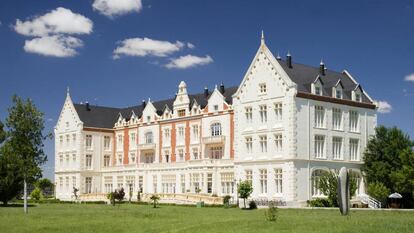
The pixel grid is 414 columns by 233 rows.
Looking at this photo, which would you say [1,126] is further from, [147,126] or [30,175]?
[147,126]

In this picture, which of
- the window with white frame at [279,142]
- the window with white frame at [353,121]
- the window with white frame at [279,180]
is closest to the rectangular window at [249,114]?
the window with white frame at [279,142]

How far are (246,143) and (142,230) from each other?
33856mm

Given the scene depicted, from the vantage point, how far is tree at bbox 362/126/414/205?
5769 cm

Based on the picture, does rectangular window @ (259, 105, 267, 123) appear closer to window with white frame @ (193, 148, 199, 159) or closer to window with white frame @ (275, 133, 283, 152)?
window with white frame @ (275, 133, 283, 152)

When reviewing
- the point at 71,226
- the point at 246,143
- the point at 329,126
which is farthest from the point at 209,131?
the point at 71,226

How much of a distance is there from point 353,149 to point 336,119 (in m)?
3.93

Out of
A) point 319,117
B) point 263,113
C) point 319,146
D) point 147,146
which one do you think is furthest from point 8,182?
point 319,117

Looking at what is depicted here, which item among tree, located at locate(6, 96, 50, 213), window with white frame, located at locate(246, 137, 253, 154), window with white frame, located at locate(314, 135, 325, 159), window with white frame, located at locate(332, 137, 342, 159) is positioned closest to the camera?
tree, located at locate(6, 96, 50, 213)

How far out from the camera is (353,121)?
214ft

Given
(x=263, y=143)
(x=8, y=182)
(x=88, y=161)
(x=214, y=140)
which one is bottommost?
(x=8, y=182)

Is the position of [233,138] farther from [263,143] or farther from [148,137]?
[148,137]

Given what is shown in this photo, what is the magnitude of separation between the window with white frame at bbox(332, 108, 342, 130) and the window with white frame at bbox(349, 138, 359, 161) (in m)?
2.28

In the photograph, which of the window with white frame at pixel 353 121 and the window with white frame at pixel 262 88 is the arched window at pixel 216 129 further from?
the window with white frame at pixel 353 121

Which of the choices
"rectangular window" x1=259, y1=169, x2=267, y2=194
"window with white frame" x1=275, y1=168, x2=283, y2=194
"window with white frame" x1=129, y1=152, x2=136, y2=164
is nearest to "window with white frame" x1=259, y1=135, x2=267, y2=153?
"rectangular window" x1=259, y1=169, x2=267, y2=194
